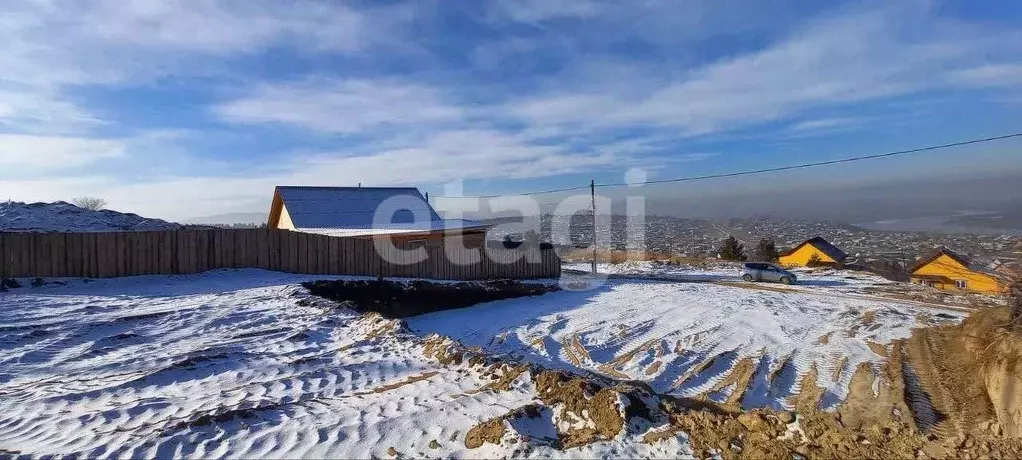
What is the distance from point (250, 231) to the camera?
1764 cm

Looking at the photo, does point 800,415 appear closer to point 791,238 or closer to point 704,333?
point 704,333

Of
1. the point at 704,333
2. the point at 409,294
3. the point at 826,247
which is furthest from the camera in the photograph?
the point at 826,247

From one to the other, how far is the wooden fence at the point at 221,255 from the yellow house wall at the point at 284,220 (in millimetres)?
8479

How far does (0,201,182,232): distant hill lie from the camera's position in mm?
24828

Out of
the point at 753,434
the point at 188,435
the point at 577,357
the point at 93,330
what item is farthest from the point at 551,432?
the point at 93,330

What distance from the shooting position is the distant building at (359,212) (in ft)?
78.3

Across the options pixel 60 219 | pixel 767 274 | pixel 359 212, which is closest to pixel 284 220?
pixel 359 212

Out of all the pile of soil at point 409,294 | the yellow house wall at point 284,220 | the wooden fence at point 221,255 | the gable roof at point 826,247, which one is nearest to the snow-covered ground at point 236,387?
the wooden fence at point 221,255

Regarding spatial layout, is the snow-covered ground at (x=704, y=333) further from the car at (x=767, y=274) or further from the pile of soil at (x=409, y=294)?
the car at (x=767, y=274)

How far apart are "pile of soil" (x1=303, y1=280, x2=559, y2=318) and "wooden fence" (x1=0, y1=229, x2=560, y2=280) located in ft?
7.28

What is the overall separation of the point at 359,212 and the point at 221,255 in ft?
34.7

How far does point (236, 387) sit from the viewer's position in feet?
23.5

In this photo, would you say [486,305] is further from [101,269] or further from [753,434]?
[753,434]

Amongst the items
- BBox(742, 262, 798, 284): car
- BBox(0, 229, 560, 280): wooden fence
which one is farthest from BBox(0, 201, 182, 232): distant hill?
BBox(742, 262, 798, 284): car
